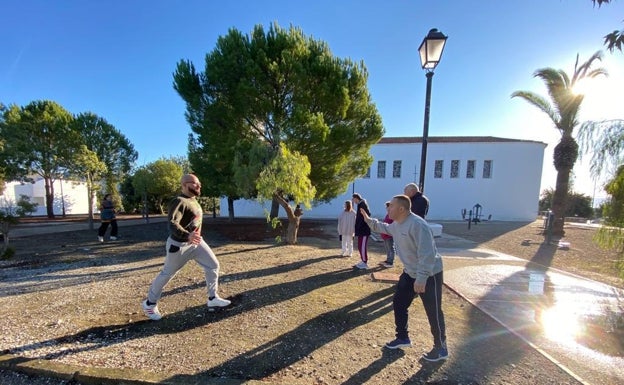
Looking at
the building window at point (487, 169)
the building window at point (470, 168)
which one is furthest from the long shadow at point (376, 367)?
the building window at point (487, 169)

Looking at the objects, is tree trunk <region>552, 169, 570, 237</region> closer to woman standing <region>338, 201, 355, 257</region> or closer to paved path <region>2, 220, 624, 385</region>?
paved path <region>2, 220, 624, 385</region>

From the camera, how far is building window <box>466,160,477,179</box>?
24.2 meters

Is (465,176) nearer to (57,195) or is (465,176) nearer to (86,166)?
(86,166)

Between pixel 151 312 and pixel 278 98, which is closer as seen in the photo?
pixel 151 312

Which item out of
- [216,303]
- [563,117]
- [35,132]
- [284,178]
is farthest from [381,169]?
[35,132]

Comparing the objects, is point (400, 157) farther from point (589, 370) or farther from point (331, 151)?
point (589, 370)

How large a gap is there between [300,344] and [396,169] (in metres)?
23.7

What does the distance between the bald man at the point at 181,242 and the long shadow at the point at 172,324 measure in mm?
224

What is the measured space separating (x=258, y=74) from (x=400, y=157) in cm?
1774

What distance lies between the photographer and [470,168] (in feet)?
79.7

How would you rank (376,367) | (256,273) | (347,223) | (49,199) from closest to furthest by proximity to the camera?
(376,367), (256,273), (347,223), (49,199)

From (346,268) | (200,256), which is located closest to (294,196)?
(346,268)

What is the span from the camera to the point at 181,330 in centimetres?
309

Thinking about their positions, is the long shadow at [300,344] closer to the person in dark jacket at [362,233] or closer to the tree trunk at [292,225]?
the person in dark jacket at [362,233]
